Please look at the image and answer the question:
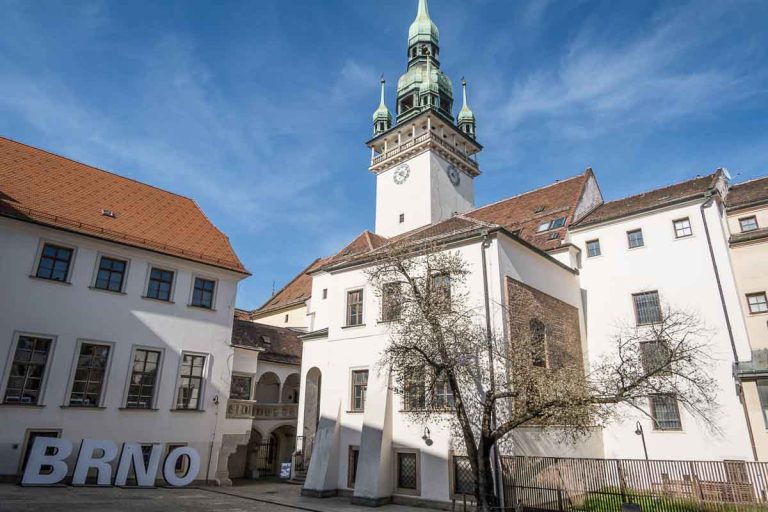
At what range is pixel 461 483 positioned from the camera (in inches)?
575

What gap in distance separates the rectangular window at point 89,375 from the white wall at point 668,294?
20135mm

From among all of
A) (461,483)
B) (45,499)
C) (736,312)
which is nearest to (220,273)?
(45,499)

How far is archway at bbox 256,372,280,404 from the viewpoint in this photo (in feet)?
88.7

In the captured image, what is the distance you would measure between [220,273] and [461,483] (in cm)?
1426

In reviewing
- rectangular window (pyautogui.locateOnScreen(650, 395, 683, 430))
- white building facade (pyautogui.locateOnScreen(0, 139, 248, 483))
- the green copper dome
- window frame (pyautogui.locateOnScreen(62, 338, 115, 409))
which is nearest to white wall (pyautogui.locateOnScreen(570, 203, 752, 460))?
rectangular window (pyautogui.locateOnScreen(650, 395, 683, 430))

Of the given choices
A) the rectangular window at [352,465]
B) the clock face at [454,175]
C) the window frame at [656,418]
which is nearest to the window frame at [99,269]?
the rectangular window at [352,465]

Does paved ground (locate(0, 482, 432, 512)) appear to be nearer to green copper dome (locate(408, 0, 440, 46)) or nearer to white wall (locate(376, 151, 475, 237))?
white wall (locate(376, 151, 475, 237))

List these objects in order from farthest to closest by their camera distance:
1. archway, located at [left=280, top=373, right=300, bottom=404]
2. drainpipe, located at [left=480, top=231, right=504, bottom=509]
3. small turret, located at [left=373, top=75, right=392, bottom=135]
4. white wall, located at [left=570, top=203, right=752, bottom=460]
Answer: small turret, located at [left=373, top=75, right=392, bottom=135] → archway, located at [left=280, top=373, right=300, bottom=404] → white wall, located at [left=570, top=203, right=752, bottom=460] → drainpipe, located at [left=480, top=231, right=504, bottom=509]

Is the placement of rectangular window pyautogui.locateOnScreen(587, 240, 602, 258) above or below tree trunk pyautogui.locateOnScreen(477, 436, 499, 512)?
above

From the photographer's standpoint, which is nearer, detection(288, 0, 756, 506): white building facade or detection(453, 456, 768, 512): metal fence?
detection(453, 456, 768, 512): metal fence

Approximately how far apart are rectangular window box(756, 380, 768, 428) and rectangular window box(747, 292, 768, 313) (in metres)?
2.87

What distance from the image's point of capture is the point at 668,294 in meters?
20.5

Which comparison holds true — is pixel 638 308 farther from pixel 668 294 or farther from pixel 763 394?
pixel 763 394

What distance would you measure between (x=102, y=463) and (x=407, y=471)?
10407mm
